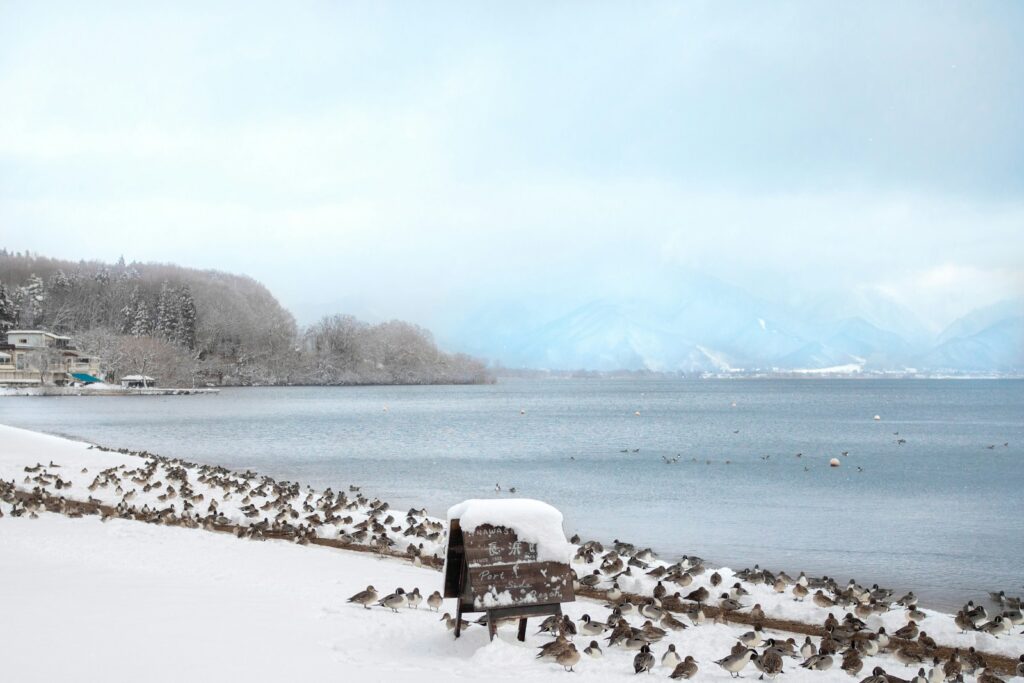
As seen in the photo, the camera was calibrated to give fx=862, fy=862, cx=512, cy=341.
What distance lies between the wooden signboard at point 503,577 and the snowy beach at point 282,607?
42 centimetres

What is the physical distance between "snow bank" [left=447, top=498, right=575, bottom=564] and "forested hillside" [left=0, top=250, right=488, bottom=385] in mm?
137917

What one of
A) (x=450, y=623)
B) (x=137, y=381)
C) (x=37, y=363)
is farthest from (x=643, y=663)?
(x=37, y=363)

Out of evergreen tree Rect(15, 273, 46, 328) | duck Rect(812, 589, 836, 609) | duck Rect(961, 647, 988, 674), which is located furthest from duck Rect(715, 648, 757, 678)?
evergreen tree Rect(15, 273, 46, 328)

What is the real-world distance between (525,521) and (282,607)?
3.46 metres

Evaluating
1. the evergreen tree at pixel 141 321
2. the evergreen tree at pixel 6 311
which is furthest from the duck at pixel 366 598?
the evergreen tree at pixel 6 311

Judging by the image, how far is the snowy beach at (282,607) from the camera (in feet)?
26.8

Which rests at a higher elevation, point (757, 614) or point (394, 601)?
point (394, 601)

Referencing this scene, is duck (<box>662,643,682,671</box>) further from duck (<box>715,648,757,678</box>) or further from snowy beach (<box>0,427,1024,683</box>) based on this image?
duck (<box>715,648,757,678</box>)

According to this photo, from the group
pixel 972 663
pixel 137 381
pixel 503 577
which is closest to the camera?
pixel 503 577

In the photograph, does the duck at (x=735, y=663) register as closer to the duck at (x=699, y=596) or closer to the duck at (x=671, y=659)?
the duck at (x=671, y=659)

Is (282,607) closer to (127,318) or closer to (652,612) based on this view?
(652,612)

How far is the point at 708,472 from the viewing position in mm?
37531

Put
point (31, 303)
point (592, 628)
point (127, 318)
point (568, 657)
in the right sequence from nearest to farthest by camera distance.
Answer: point (568, 657), point (592, 628), point (127, 318), point (31, 303)

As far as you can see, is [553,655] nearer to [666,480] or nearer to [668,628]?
[668,628]
